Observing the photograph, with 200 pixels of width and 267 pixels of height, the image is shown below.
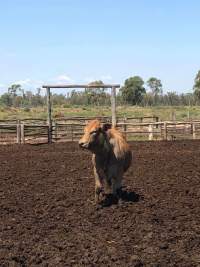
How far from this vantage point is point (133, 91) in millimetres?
93562

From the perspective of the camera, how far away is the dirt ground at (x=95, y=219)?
6.57 metres

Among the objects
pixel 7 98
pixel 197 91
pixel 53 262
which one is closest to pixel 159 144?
pixel 53 262

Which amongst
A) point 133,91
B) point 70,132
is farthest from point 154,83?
point 70,132

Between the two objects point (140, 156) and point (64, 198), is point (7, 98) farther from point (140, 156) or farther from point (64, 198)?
point (64, 198)

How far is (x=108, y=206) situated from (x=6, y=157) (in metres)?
9.70

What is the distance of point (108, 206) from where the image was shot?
31.3 ft

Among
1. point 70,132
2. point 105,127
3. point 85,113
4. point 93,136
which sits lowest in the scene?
point 70,132

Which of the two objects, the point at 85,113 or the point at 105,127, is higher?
the point at 105,127

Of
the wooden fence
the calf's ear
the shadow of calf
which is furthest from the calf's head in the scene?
the wooden fence

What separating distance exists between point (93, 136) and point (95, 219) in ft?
5.40

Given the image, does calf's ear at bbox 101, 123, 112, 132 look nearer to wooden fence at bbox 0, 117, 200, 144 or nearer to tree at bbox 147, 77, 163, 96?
wooden fence at bbox 0, 117, 200, 144

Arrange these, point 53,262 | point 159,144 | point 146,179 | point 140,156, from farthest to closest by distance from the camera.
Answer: point 159,144 → point 140,156 → point 146,179 → point 53,262

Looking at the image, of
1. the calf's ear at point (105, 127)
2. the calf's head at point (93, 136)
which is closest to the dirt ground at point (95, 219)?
the calf's head at point (93, 136)

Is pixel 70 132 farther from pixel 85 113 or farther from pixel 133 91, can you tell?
pixel 133 91
